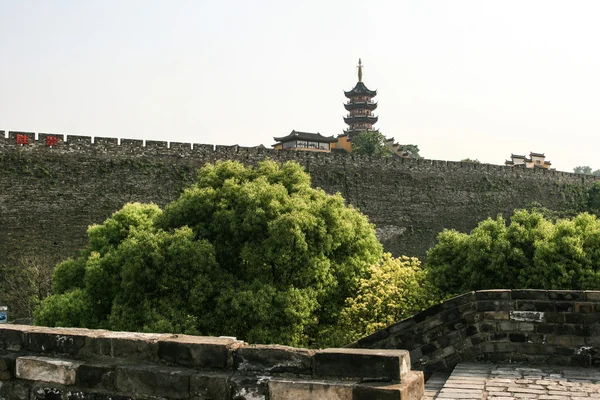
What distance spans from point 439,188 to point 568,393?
73.5 feet

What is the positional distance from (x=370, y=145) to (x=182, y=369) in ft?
122

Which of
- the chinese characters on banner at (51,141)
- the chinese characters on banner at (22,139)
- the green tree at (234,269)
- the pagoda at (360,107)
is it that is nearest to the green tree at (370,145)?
the pagoda at (360,107)

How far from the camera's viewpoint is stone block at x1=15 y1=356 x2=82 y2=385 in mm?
3824

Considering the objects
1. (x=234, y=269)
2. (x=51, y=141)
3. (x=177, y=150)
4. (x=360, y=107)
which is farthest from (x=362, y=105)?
(x=234, y=269)

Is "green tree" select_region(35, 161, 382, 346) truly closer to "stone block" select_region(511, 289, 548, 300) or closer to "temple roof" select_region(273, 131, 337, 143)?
"stone block" select_region(511, 289, 548, 300)

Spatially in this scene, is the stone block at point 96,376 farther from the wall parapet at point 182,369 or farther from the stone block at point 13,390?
the stone block at point 13,390

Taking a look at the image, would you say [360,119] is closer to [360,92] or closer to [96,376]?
[360,92]

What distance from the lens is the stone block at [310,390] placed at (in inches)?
130

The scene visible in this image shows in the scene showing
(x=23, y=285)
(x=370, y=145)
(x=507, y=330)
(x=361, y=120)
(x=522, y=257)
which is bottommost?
(x=23, y=285)

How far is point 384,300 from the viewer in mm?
11383

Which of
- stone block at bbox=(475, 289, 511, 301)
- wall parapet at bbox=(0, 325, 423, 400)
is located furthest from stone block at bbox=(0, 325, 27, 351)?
stone block at bbox=(475, 289, 511, 301)

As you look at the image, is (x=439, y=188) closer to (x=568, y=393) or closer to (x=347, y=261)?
(x=347, y=261)

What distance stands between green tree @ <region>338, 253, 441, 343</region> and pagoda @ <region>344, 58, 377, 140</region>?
133ft

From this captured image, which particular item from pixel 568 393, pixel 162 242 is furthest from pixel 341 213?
pixel 568 393
